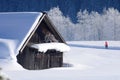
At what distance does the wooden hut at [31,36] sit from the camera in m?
34.7

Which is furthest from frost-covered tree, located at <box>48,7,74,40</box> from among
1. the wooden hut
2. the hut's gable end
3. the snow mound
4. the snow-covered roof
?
the snow mound

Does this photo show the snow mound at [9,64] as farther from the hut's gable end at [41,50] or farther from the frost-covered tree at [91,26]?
the frost-covered tree at [91,26]

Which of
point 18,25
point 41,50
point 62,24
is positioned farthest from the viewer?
point 62,24

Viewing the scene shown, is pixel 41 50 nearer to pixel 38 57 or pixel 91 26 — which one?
pixel 38 57

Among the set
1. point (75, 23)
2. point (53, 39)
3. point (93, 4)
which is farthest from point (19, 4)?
point (53, 39)

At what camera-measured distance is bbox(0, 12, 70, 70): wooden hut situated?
34656 millimetres

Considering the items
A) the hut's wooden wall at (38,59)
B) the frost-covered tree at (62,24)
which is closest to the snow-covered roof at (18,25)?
the hut's wooden wall at (38,59)

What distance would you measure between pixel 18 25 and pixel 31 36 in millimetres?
1849

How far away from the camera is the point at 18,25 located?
3628 cm

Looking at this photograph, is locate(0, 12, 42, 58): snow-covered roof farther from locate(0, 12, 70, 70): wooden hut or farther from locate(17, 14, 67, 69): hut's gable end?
locate(17, 14, 67, 69): hut's gable end

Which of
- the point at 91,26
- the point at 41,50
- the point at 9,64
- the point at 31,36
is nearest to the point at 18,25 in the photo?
the point at 31,36

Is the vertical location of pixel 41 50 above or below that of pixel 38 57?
above

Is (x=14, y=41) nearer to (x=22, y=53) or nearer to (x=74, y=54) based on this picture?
(x=22, y=53)

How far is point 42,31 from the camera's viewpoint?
3612cm
